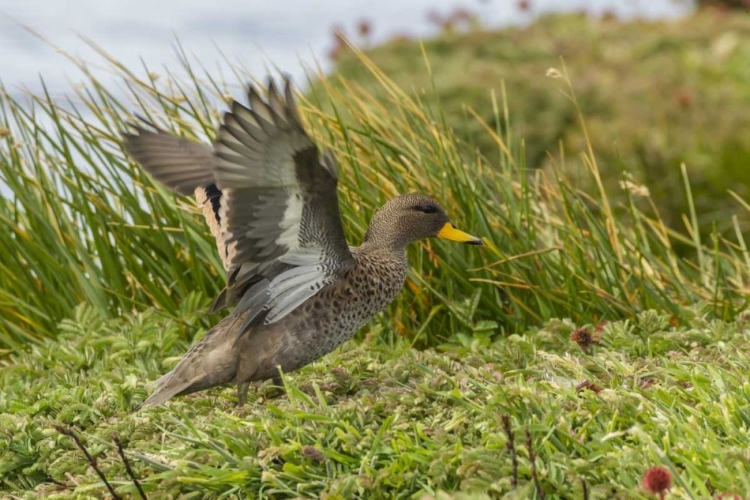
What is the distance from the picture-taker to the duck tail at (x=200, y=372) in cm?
423

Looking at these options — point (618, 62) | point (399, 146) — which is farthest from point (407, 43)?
point (399, 146)

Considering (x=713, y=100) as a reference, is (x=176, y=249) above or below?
above

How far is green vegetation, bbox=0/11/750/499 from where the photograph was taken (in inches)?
134

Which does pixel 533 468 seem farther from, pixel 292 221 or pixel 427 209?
pixel 427 209

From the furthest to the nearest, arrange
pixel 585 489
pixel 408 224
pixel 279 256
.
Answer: pixel 408 224, pixel 279 256, pixel 585 489

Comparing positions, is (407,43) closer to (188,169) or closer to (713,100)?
(713,100)

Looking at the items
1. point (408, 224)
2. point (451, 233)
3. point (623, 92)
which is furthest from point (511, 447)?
point (623, 92)

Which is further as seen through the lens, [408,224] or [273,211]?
[408,224]

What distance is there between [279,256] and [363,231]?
1.42 meters

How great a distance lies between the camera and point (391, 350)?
16.5 feet

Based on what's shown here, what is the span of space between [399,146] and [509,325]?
1.20 metres

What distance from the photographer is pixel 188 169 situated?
482 cm

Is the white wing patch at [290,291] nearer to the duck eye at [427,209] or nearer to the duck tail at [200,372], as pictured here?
the duck tail at [200,372]

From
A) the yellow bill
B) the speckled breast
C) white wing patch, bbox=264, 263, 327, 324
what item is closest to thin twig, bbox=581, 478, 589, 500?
the speckled breast
